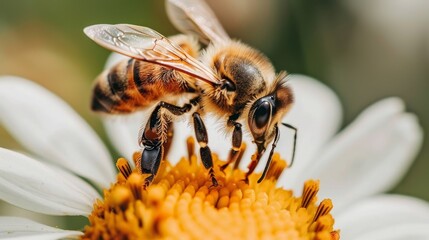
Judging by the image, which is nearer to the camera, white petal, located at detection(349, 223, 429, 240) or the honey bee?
the honey bee

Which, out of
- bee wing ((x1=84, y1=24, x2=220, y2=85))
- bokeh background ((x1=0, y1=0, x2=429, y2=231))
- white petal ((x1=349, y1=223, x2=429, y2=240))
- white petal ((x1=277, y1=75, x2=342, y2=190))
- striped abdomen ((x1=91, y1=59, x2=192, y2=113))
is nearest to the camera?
bee wing ((x1=84, y1=24, x2=220, y2=85))

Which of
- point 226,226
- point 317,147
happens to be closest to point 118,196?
point 226,226

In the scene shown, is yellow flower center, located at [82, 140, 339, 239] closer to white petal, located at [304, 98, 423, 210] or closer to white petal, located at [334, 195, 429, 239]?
white petal, located at [334, 195, 429, 239]

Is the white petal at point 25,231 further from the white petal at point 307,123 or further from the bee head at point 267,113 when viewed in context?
the white petal at point 307,123

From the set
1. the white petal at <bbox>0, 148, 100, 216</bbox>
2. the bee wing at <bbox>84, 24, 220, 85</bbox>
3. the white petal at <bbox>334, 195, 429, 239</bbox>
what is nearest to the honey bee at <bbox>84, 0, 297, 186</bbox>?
the bee wing at <bbox>84, 24, 220, 85</bbox>

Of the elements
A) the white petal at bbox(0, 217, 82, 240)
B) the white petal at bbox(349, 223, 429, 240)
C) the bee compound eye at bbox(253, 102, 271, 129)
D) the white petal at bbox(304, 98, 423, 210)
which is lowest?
the white petal at bbox(0, 217, 82, 240)

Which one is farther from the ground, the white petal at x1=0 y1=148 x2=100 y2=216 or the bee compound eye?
the bee compound eye

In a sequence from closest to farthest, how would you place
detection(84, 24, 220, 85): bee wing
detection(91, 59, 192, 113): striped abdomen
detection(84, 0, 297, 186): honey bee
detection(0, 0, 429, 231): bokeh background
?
detection(84, 24, 220, 85): bee wing
detection(84, 0, 297, 186): honey bee
detection(91, 59, 192, 113): striped abdomen
detection(0, 0, 429, 231): bokeh background

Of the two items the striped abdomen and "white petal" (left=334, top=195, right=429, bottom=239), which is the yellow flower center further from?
"white petal" (left=334, top=195, right=429, bottom=239)

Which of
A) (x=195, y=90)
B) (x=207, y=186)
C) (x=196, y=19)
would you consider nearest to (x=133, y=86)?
(x=195, y=90)
